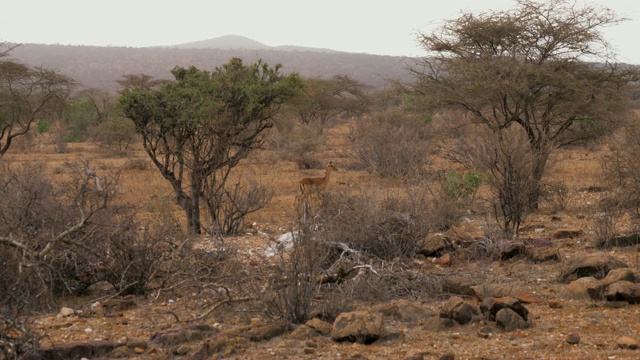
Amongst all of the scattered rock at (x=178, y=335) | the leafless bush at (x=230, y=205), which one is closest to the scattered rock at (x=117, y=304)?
the scattered rock at (x=178, y=335)

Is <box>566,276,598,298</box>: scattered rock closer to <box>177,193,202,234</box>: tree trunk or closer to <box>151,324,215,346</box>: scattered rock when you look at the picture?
<box>151,324,215,346</box>: scattered rock

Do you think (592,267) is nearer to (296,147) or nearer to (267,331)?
(267,331)

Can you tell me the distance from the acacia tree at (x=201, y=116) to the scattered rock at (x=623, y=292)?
20.6 feet

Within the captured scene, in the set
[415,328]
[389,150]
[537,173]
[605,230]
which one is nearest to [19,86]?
[389,150]

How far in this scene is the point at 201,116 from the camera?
10.6 meters

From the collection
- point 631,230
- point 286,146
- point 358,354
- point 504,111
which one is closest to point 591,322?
point 358,354

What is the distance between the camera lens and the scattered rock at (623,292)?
19.1 ft

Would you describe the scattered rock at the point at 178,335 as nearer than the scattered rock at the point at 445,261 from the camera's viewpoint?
Yes

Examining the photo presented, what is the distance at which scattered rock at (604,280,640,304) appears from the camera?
19.1ft

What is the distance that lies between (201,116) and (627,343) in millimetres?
7405

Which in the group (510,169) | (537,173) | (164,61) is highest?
(164,61)

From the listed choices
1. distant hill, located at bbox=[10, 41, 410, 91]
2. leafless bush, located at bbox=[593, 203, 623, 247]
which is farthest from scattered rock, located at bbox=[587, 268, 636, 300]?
distant hill, located at bbox=[10, 41, 410, 91]

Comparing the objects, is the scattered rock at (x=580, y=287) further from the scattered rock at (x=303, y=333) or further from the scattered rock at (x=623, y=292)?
the scattered rock at (x=303, y=333)

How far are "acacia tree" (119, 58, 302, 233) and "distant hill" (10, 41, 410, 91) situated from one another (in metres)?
77.5
